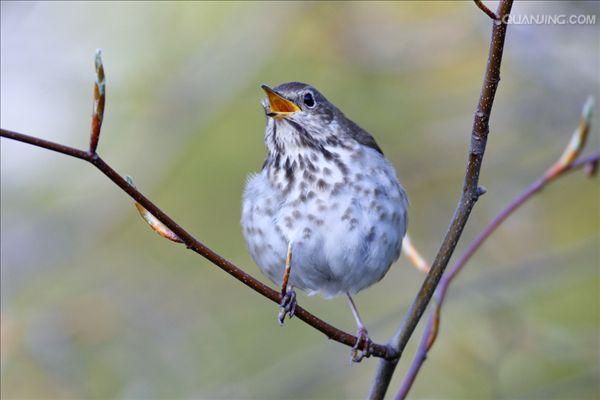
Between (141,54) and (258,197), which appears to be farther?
(141,54)

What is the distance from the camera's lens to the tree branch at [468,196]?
2.41 m

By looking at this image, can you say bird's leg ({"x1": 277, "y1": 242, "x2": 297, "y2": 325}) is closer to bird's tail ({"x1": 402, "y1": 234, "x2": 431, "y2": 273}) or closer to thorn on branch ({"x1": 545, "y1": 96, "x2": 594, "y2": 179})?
bird's tail ({"x1": 402, "y1": 234, "x2": 431, "y2": 273})

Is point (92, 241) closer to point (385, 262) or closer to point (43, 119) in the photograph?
point (43, 119)

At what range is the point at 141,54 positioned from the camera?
7203 mm

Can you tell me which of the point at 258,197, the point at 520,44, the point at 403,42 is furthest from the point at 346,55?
the point at 258,197

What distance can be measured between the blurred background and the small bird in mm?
987

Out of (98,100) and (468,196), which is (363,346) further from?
(98,100)

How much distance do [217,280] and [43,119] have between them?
5.90ft

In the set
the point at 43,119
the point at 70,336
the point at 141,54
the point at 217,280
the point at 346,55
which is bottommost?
the point at 70,336

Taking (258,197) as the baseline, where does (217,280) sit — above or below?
below

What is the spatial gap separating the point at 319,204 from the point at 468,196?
4.16ft

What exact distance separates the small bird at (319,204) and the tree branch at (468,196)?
2.28ft

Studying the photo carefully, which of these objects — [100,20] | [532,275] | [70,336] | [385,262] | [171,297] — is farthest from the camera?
[100,20]

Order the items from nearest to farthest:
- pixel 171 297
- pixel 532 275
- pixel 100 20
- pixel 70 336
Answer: pixel 532 275 → pixel 70 336 → pixel 171 297 → pixel 100 20
